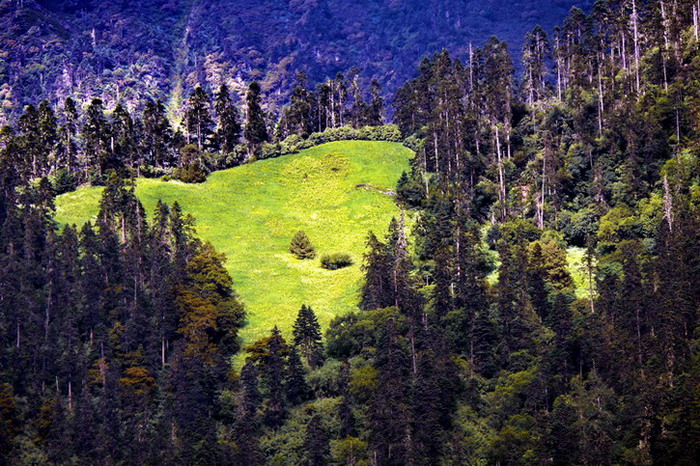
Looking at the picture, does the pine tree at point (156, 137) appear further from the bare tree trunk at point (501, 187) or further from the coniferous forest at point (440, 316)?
the bare tree trunk at point (501, 187)

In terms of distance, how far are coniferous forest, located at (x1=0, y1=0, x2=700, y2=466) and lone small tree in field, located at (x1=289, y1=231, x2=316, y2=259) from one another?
1.05 ft

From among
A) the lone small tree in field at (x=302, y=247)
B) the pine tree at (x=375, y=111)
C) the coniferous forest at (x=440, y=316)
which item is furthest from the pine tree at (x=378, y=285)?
the pine tree at (x=375, y=111)

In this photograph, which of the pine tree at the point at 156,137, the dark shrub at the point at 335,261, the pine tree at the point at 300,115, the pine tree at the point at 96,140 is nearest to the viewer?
the dark shrub at the point at 335,261

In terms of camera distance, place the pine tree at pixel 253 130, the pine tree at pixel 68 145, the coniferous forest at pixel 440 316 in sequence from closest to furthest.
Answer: the coniferous forest at pixel 440 316 → the pine tree at pixel 68 145 → the pine tree at pixel 253 130

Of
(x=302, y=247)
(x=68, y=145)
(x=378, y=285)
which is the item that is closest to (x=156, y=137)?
(x=68, y=145)

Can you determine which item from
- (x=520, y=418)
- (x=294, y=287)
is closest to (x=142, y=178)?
(x=294, y=287)

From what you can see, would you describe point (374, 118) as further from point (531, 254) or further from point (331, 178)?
point (531, 254)

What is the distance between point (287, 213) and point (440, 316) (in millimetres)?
47556

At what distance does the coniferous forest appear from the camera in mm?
77438

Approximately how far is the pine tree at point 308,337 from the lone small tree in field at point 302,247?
92.5 feet

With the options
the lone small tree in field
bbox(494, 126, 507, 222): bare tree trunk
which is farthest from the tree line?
bbox(494, 126, 507, 222): bare tree trunk

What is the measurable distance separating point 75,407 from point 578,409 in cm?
5136

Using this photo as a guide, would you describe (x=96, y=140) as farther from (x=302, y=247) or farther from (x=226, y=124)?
(x=302, y=247)

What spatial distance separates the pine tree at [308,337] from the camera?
91.4m
